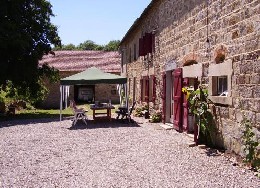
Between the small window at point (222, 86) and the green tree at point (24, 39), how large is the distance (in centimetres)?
1033

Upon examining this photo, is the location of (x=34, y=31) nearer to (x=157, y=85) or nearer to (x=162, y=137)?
(x=157, y=85)

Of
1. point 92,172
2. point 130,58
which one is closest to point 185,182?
point 92,172

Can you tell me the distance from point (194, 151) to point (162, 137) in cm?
199

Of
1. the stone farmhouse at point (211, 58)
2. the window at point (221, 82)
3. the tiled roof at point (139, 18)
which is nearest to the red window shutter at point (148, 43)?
the stone farmhouse at point (211, 58)

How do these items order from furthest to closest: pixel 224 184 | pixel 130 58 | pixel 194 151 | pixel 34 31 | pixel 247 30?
pixel 130 58 → pixel 34 31 → pixel 194 151 → pixel 247 30 → pixel 224 184

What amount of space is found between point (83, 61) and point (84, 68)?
8.01ft

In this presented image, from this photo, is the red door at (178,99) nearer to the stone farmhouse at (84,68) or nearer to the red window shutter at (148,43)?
the red window shutter at (148,43)

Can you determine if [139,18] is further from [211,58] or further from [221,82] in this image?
[221,82]

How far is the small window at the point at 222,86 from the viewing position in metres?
7.25

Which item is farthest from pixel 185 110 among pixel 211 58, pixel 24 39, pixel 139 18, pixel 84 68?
pixel 84 68

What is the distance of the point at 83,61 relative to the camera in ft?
99.6

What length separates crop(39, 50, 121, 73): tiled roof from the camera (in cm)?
2787

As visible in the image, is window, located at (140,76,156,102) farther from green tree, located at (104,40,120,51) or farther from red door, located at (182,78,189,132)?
green tree, located at (104,40,120,51)

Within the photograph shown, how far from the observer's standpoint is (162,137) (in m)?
8.99
